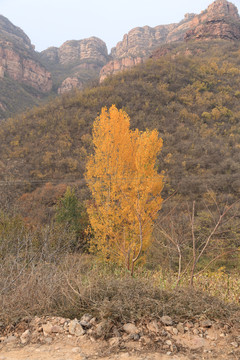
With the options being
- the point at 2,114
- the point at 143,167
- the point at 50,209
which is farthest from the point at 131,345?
the point at 2,114

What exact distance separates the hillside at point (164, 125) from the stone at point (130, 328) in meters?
15.0

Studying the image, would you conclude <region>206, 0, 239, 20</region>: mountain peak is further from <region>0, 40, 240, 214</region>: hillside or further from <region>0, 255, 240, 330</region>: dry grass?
<region>0, 255, 240, 330</region>: dry grass

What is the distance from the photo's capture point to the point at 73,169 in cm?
2073

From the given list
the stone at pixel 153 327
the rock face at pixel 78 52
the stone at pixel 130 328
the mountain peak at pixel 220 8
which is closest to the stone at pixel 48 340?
the stone at pixel 130 328

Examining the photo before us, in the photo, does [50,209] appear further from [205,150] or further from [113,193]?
[205,150]

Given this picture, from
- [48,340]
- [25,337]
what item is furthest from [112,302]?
[25,337]

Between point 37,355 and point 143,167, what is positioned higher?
point 143,167

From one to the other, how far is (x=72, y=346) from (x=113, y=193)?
668 cm

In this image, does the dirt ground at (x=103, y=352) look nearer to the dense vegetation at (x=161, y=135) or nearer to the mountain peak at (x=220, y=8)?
the dense vegetation at (x=161, y=135)

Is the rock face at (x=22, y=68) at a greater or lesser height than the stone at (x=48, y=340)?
greater

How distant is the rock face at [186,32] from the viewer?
45.9m

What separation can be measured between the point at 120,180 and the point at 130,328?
6.10 meters

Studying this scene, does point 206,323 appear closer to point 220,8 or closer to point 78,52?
point 220,8

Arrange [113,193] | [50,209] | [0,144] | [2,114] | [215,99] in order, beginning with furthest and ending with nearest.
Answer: [2,114] < [215,99] < [0,144] < [50,209] < [113,193]
